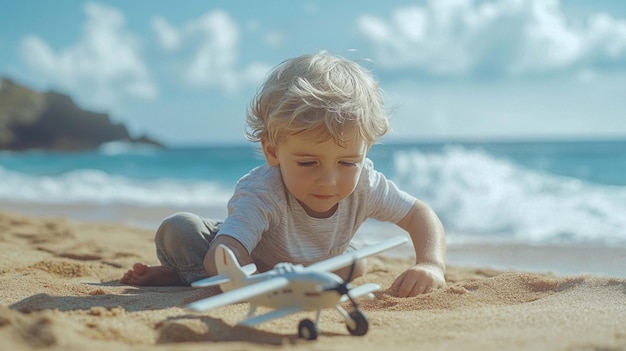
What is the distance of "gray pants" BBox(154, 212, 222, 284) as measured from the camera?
11.4 feet

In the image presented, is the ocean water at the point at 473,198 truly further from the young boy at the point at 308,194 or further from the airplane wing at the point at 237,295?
the airplane wing at the point at 237,295

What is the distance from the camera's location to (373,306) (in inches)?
114

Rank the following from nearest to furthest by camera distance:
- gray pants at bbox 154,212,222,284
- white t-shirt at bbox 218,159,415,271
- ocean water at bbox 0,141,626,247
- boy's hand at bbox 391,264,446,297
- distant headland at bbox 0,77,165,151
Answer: boy's hand at bbox 391,264,446,297 < white t-shirt at bbox 218,159,415,271 < gray pants at bbox 154,212,222,284 < ocean water at bbox 0,141,626,247 < distant headland at bbox 0,77,165,151

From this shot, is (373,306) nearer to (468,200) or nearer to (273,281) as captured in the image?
(273,281)

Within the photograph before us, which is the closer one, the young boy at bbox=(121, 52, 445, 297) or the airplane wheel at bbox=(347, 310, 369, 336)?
the airplane wheel at bbox=(347, 310, 369, 336)

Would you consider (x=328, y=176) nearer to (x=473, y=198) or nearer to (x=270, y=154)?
(x=270, y=154)

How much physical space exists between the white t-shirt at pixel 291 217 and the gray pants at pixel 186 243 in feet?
0.92

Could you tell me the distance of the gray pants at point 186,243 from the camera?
11.4 feet

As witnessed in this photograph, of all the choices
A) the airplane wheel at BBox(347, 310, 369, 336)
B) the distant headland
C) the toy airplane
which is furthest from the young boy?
the distant headland

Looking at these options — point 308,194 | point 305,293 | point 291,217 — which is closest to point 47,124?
point 291,217

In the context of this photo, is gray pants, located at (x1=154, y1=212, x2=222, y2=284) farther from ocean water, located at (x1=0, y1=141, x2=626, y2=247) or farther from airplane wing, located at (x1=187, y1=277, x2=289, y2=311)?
airplane wing, located at (x1=187, y1=277, x2=289, y2=311)

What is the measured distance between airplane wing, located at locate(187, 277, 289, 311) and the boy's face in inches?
34.8

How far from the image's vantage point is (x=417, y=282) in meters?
3.07

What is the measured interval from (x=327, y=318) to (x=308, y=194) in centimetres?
64
